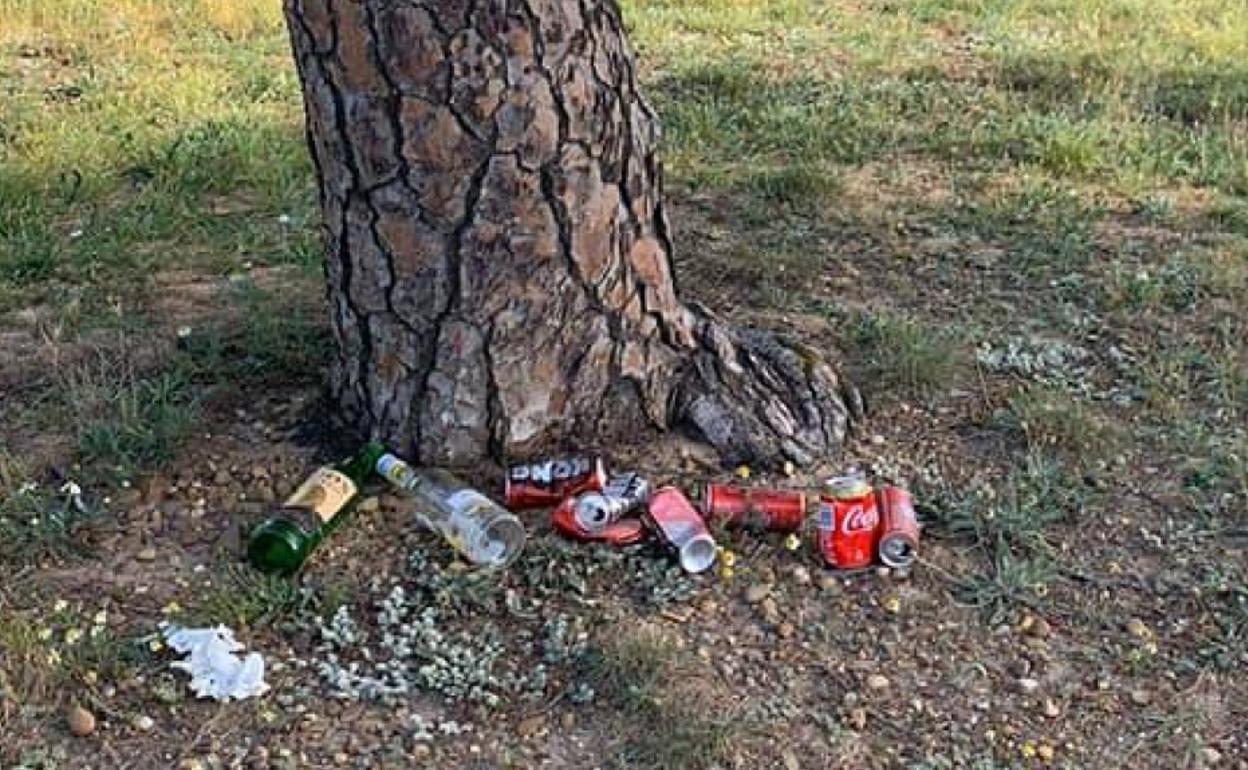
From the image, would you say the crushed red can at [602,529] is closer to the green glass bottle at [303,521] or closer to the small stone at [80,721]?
the green glass bottle at [303,521]

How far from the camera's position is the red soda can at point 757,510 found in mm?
2865

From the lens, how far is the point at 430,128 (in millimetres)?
2723

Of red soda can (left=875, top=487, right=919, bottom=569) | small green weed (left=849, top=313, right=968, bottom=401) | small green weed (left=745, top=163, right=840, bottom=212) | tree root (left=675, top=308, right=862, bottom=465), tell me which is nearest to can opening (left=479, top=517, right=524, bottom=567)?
tree root (left=675, top=308, right=862, bottom=465)

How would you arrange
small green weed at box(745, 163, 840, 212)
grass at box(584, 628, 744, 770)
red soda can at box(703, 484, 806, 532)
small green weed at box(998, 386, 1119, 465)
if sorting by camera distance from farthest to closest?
small green weed at box(745, 163, 840, 212) < small green weed at box(998, 386, 1119, 465) < red soda can at box(703, 484, 806, 532) < grass at box(584, 628, 744, 770)

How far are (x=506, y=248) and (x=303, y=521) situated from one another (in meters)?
0.59

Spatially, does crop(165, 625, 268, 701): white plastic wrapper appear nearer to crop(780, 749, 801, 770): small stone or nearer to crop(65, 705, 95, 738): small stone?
crop(65, 705, 95, 738): small stone

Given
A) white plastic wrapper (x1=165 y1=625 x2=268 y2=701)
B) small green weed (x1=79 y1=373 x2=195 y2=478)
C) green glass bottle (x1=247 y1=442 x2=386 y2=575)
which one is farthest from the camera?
small green weed (x1=79 y1=373 x2=195 y2=478)

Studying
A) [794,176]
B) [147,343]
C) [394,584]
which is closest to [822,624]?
[394,584]

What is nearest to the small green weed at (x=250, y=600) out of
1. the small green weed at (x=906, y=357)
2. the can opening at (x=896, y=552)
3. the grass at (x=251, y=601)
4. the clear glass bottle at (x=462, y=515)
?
the grass at (x=251, y=601)

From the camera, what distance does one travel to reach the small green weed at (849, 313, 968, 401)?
133 inches

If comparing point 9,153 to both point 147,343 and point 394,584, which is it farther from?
point 394,584

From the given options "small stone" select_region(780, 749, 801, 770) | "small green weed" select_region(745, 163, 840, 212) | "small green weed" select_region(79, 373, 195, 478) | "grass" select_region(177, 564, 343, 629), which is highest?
"small green weed" select_region(79, 373, 195, 478)

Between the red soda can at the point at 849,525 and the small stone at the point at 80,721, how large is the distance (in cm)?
124

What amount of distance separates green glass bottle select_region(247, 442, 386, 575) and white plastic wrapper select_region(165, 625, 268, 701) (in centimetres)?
18
